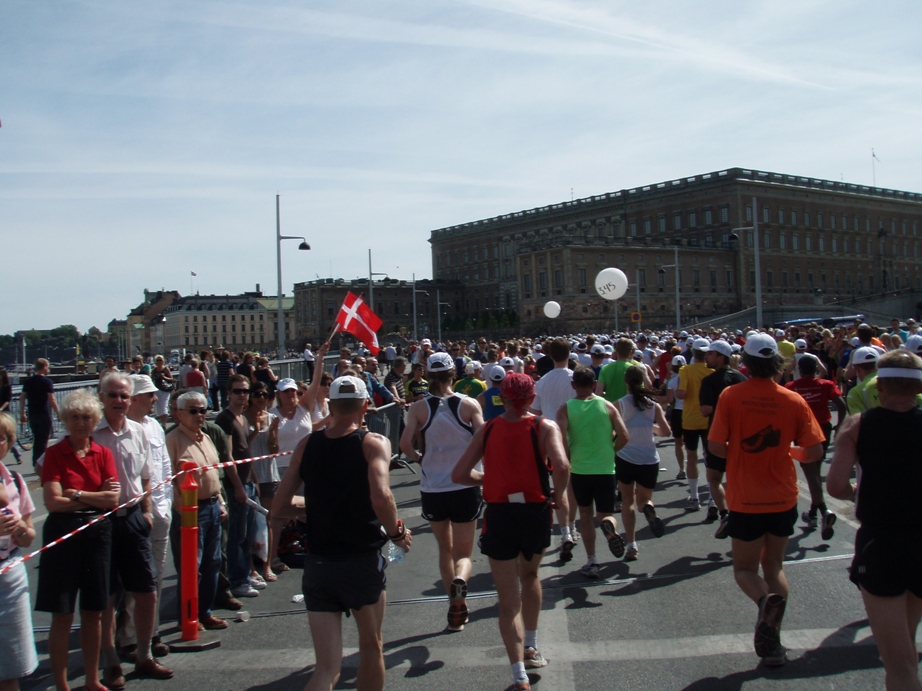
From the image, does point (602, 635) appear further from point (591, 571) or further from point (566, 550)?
point (566, 550)

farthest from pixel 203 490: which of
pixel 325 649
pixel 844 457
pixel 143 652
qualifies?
pixel 844 457

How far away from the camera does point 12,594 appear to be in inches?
169

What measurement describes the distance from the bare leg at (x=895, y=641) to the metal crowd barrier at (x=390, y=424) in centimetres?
896

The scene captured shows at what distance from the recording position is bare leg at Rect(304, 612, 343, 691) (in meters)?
4.18

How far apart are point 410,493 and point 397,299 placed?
128655 millimetres

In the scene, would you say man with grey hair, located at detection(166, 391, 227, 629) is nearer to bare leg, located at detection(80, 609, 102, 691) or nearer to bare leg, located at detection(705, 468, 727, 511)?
bare leg, located at detection(80, 609, 102, 691)

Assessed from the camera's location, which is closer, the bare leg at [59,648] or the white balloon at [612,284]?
the bare leg at [59,648]

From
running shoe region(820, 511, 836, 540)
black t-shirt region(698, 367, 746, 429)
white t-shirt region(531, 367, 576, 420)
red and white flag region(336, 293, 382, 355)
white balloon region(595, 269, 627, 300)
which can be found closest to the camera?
running shoe region(820, 511, 836, 540)

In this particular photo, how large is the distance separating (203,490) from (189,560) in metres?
0.49

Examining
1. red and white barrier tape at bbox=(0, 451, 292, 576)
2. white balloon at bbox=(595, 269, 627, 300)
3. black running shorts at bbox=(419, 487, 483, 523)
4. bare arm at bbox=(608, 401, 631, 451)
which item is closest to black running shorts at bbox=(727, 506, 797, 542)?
black running shorts at bbox=(419, 487, 483, 523)

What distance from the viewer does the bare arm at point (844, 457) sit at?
14.3ft

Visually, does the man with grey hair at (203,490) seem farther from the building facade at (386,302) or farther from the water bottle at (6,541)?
the building facade at (386,302)

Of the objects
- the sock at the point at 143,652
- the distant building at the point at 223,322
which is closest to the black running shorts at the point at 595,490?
the sock at the point at 143,652

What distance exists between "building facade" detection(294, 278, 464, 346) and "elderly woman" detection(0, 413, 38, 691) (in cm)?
12753
